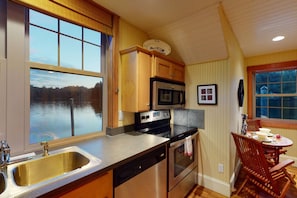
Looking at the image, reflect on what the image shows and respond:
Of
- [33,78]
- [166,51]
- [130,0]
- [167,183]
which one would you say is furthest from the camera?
[166,51]

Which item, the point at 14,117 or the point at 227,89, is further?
the point at 227,89

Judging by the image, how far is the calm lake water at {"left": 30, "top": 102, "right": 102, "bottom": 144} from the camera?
139 centimetres

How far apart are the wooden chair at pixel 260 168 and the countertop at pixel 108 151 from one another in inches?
41.4

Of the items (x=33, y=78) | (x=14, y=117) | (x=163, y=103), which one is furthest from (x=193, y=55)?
(x=14, y=117)

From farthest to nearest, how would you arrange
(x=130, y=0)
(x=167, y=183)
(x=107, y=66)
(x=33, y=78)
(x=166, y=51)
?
(x=166, y=51) → (x=107, y=66) → (x=167, y=183) → (x=130, y=0) → (x=33, y=78)

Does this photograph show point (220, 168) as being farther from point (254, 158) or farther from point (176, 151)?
point (176, 151)

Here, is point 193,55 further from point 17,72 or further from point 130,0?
point 17,72

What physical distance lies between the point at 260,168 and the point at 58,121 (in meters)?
2.38

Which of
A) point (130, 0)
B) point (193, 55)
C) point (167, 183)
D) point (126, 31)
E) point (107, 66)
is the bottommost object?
point (167, 183)

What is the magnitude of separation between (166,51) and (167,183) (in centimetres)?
178

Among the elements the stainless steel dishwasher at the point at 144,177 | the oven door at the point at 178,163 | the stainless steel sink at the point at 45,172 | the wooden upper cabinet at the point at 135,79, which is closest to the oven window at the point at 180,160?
the oven door at the point at 178,163

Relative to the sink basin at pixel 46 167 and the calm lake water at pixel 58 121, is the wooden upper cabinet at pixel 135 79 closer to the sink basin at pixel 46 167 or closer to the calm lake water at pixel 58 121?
the calm lake water at pixel 58 121

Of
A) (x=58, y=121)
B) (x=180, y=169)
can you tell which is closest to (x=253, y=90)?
(x=180, y=169)

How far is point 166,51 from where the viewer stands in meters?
2.26
